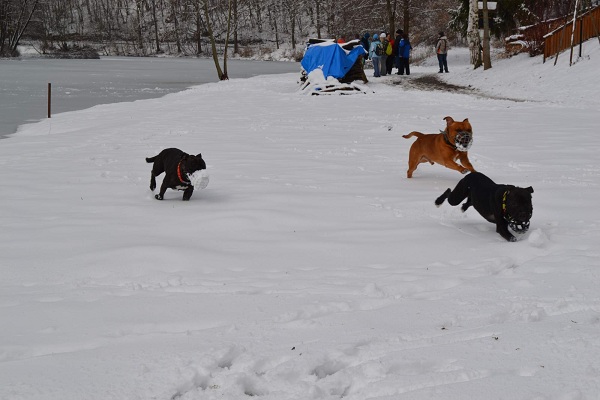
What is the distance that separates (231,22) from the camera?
3659 centimetres

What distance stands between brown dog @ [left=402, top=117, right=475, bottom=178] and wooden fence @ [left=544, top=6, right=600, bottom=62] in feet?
45.7

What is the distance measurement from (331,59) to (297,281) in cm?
1750

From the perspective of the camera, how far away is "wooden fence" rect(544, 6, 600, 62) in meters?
18.8

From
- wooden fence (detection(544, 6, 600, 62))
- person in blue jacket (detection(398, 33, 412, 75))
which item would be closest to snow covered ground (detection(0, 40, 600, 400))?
wooden fence (detection(544, 6, 600, 62))

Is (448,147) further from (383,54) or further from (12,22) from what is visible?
(12,22)

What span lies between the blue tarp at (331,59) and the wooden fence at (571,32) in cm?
685

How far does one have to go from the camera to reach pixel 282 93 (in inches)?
822

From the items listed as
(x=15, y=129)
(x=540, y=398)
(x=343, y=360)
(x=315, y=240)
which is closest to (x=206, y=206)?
(x=315, y=240)

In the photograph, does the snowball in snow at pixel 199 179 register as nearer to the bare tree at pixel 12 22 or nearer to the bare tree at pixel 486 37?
the bare tree at pixel 486 37

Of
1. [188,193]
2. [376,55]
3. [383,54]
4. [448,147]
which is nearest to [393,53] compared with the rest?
[383,54]

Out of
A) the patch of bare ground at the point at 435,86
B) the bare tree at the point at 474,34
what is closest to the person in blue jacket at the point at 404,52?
the patch of bare ground at the point at 435,86

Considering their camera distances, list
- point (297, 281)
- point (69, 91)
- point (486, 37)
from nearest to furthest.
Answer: point (297, 281)
point (486, 37)
point (69, 91)

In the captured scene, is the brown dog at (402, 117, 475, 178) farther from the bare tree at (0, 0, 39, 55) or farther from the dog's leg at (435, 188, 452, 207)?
the bare tree at (0, 0, 39, 55)

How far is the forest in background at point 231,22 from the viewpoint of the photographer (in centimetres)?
3628
